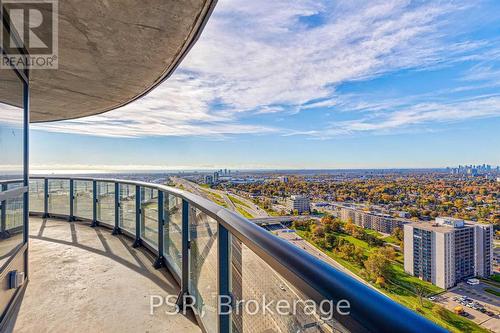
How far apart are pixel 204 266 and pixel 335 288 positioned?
1473 millimetres

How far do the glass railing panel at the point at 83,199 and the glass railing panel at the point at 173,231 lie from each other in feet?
9.81

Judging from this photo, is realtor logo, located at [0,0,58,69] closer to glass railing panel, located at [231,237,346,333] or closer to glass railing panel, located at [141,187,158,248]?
glass railing panel, located at [141,187,158,248]

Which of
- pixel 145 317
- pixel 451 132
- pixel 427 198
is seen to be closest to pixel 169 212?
pixel 145 317

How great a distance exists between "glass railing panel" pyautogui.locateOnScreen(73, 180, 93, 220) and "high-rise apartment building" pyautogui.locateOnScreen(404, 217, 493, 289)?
715 cm

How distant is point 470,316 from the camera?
12.9 ft

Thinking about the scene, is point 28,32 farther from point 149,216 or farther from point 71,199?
point 71,199

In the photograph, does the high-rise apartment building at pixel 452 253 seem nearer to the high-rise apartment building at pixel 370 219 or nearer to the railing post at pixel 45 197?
the high-rise apartment building at pixel 370 219

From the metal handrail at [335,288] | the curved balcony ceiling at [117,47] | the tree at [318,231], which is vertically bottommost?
the tree at [318,231]

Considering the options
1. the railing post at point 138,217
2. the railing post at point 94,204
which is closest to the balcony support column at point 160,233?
the railing post at point 138,217

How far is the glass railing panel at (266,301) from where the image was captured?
679 millimetres

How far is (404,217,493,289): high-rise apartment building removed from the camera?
4.79 meters

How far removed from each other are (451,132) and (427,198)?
1764cm

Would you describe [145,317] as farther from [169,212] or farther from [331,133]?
[331,133]

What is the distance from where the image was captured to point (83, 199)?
205 inches
